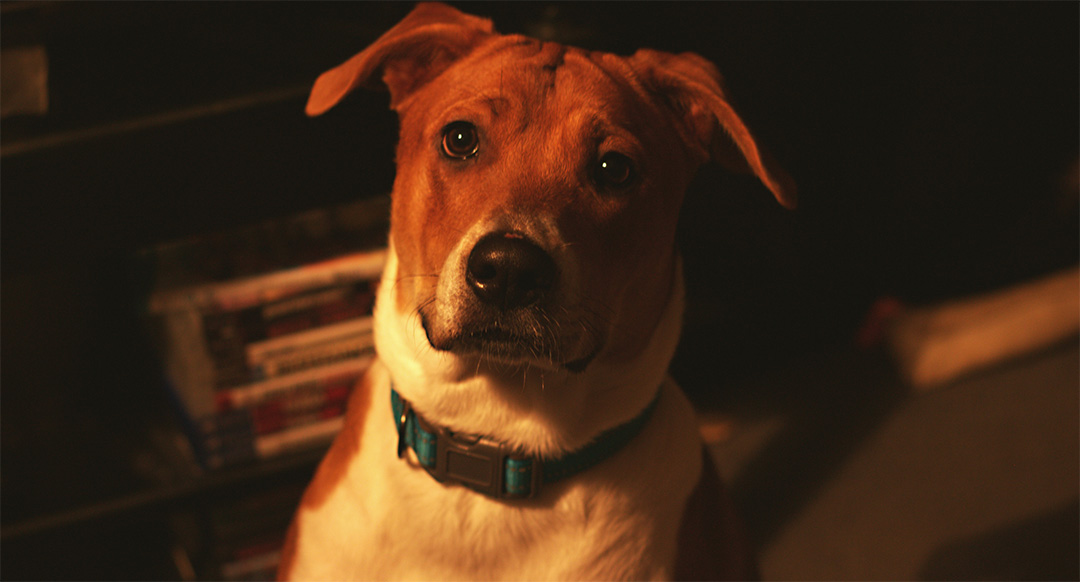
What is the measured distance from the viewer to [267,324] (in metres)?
1.70

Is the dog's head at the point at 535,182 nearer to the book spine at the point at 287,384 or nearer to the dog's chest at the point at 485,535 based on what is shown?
the dog's chest at the point at 485,535

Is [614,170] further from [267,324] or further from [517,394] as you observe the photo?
[267,324]

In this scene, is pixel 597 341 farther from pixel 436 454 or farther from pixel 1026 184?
pixel 1026 184

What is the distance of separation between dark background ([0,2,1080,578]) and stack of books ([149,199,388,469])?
4.0 inches

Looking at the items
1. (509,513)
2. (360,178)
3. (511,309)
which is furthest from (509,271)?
(360,178)

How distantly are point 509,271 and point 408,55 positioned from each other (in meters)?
0.50

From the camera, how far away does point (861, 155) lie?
2.13 m

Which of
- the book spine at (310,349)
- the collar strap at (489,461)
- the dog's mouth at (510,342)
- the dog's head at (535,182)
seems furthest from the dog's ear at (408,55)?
the book spine at (310,349)

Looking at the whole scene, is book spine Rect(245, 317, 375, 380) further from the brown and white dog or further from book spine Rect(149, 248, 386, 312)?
the brown and white dog

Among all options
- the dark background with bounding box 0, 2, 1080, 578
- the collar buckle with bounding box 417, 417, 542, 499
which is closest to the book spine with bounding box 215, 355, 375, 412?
the dark background with bounding box 0, 2, 1080, 578

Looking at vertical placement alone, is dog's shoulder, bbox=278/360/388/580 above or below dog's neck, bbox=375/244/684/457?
below

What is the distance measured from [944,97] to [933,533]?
121 centimetres

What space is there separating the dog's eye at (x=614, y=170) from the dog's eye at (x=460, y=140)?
187mm

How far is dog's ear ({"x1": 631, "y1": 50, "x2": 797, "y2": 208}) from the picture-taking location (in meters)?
1.15
